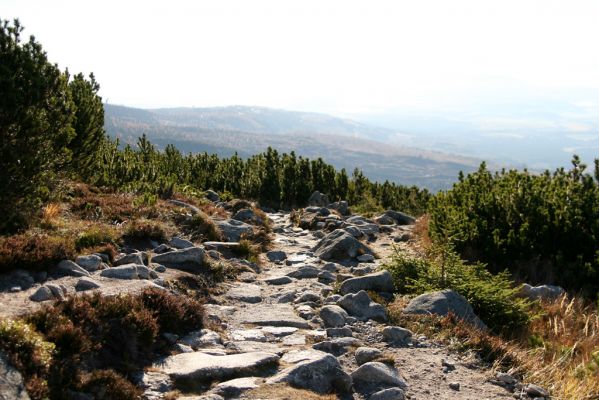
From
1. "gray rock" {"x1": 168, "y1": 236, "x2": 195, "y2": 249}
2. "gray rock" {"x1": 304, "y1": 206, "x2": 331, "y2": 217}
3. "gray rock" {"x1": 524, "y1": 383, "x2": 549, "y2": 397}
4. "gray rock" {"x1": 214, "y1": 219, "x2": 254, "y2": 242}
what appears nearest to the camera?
"gray rock" {"x1": 524, "y1": 383, "x2": 549, "y2": 397}

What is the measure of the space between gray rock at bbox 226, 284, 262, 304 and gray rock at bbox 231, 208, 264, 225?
5.94 metres

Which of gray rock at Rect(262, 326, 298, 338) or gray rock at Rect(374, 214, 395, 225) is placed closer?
gray rock at Rect(262, 326, 298, 338)

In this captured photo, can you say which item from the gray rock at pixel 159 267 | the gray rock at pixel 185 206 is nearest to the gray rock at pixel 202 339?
the gray rock at pixel 159 267

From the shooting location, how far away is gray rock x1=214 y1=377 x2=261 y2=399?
5223mm

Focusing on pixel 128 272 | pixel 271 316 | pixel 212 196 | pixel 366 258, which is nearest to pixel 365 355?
pixel 271 316

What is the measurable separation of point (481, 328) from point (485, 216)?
5197 millimetres

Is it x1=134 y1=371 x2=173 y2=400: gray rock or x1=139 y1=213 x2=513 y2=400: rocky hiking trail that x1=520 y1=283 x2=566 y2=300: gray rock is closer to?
x1=139 y1=213 x2=513 y2=400: rocky hiking trail

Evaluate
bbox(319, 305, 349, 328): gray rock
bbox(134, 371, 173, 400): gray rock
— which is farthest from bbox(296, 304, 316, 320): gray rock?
bbox(134, 371, 173, 400): gray rock

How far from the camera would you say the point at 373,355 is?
6.36 m

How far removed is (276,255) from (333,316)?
4648 millimetres

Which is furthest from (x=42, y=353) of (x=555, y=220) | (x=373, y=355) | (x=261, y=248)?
(x=555, y=220)

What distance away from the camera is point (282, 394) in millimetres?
5219

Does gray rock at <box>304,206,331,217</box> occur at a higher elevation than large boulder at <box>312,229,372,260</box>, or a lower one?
higher

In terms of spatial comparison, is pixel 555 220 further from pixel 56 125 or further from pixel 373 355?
pixel 56 125
